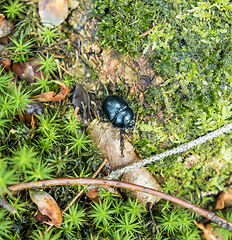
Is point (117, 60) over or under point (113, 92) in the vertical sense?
over

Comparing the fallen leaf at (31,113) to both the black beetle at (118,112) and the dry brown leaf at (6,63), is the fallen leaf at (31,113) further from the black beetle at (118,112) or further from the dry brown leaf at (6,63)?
the black beetle at (118,112)

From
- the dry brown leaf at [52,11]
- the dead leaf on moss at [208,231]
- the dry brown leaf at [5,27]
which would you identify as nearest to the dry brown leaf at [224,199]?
the dead leaf on moss at [208,231]

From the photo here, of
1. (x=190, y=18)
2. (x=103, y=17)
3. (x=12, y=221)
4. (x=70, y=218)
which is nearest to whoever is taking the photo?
(x=12, y=221)

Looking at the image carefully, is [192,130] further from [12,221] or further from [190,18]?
[12,221]

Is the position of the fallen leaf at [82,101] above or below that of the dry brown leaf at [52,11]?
below

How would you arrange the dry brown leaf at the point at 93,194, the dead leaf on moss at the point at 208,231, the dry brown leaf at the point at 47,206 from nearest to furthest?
the dry brown leaf at the point at 47,206
the dry brown leaf at the point at 93,194
the dead leaf on moss at the point at 208,231

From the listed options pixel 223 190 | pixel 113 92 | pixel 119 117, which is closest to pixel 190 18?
pixel 113 92

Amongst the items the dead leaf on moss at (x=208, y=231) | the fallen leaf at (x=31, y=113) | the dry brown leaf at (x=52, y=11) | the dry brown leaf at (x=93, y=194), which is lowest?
the dead leaf on moss at (x=208, y=231)
